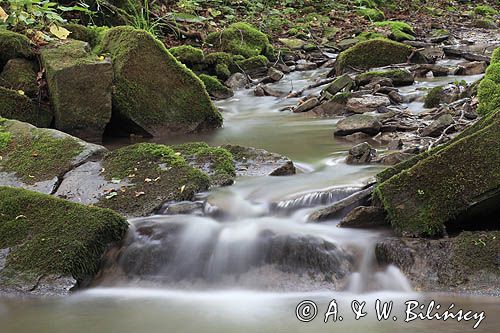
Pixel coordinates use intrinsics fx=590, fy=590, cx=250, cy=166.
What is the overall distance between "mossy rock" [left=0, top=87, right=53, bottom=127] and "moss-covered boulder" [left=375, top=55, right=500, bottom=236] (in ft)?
14.9

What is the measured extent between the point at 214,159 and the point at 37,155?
157 cm

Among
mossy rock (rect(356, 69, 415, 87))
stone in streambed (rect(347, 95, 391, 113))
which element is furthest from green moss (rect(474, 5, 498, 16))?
stone in streambed (rect(347, 95, 391, 113))

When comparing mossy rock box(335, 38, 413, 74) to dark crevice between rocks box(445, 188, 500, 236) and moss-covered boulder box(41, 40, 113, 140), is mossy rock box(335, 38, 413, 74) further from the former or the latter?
dark crevice between rocks box(445, 188, 500, 236)

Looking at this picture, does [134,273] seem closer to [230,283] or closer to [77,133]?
[230,283]

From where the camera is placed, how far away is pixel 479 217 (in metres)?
3.66

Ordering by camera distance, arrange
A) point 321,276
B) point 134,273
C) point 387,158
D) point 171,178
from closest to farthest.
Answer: point 321,276 → point 134,273 → point 171,178 → point 387,158

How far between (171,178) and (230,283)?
1.40m

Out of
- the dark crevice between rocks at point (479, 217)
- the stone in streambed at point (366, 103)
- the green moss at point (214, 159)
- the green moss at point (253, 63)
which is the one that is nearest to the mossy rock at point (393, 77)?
the stone in streambed at point (366, 103)

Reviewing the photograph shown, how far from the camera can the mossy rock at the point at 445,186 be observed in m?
3.56

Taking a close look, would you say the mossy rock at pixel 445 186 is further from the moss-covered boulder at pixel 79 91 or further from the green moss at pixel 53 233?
the moss-covered boulder at pixel 79 91

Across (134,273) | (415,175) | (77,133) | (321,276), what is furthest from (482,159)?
(77,133)

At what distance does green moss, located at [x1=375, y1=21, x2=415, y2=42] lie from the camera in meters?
14.7

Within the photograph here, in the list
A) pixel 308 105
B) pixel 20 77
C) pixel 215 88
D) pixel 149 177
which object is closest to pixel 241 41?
pixel 215 88

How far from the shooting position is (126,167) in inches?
200
